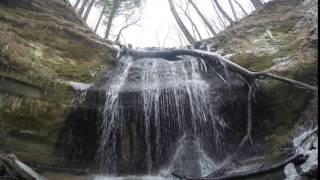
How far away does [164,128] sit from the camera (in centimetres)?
858

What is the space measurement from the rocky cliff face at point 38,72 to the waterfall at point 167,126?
1.20 m

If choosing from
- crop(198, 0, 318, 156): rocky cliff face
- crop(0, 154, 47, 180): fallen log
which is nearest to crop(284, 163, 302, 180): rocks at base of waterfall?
crop(198, 0, 318, 156): rocky cliff face

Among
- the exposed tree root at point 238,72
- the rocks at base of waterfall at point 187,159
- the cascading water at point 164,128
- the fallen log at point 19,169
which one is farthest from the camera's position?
the cascading water at point 164,128

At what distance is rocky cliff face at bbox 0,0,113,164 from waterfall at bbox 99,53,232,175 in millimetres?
1196

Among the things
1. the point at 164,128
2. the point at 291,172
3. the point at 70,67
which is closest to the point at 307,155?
the point at 291,172

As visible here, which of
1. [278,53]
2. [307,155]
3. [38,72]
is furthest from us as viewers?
[278,53]

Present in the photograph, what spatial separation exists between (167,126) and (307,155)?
364 cm

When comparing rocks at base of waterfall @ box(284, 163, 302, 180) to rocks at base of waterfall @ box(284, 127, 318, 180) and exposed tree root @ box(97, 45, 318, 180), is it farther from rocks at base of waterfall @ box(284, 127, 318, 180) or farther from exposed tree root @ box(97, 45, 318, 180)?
exposed tree root @ box(97, 45, 318, 180)

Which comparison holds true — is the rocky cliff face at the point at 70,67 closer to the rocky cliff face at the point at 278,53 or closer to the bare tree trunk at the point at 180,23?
the rocky cliff face at the point at 278,53

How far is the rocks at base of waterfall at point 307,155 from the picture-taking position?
207 inches

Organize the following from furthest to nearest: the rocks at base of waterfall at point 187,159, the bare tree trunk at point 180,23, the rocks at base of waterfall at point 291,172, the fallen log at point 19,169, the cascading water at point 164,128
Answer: the bare tree trunk at point 180,23 → the cascading water at point 164,128 → the rocks at base of waterfall at point 187,159 → the fallen log at point 19,169 → the rocks at base of waterfall at point 291,172

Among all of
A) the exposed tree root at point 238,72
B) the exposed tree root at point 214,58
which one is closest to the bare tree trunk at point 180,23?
the exposed tree root at point 214,58

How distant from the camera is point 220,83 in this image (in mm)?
9211

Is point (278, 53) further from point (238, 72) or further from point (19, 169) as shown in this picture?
point (19, 169)
